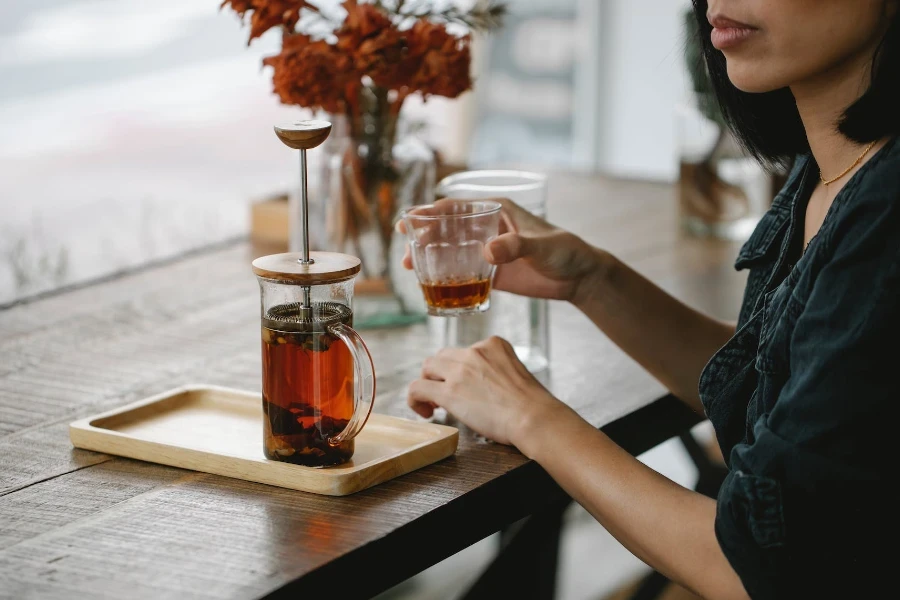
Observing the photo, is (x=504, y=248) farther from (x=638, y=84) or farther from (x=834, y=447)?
(x=638, y=84)

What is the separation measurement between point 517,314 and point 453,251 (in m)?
0.22

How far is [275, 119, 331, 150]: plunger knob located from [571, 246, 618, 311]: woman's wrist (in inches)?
19.8

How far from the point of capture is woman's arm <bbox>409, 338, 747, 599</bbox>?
3.36 feet

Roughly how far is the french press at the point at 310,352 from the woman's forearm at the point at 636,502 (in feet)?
0.65

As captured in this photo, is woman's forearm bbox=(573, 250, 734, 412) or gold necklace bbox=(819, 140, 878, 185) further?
woman's forearm bbox=(573, 250, 734, 412)

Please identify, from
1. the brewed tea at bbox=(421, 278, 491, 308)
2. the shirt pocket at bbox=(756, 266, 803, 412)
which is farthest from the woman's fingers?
the shirt pocket at bbox=(756, 266, 803, 412)

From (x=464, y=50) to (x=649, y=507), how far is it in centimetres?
73

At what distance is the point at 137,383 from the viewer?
141 cm

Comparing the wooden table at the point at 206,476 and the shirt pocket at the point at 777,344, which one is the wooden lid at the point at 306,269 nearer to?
the wooden table at the point at 206,476

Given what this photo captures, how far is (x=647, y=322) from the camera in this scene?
1.46 metres

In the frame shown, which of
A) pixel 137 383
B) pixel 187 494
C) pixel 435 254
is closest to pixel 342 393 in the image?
pixel 187 494

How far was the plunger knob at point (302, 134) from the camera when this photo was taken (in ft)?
3.45

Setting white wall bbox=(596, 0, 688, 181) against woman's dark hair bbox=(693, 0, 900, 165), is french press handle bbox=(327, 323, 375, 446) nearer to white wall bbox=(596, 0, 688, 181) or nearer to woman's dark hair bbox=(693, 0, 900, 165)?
woman's dark hair bbox=(693, 0, 900, 165)

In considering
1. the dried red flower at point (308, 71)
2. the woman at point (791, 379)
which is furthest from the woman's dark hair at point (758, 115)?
the dried red flower at point (308, 71)
